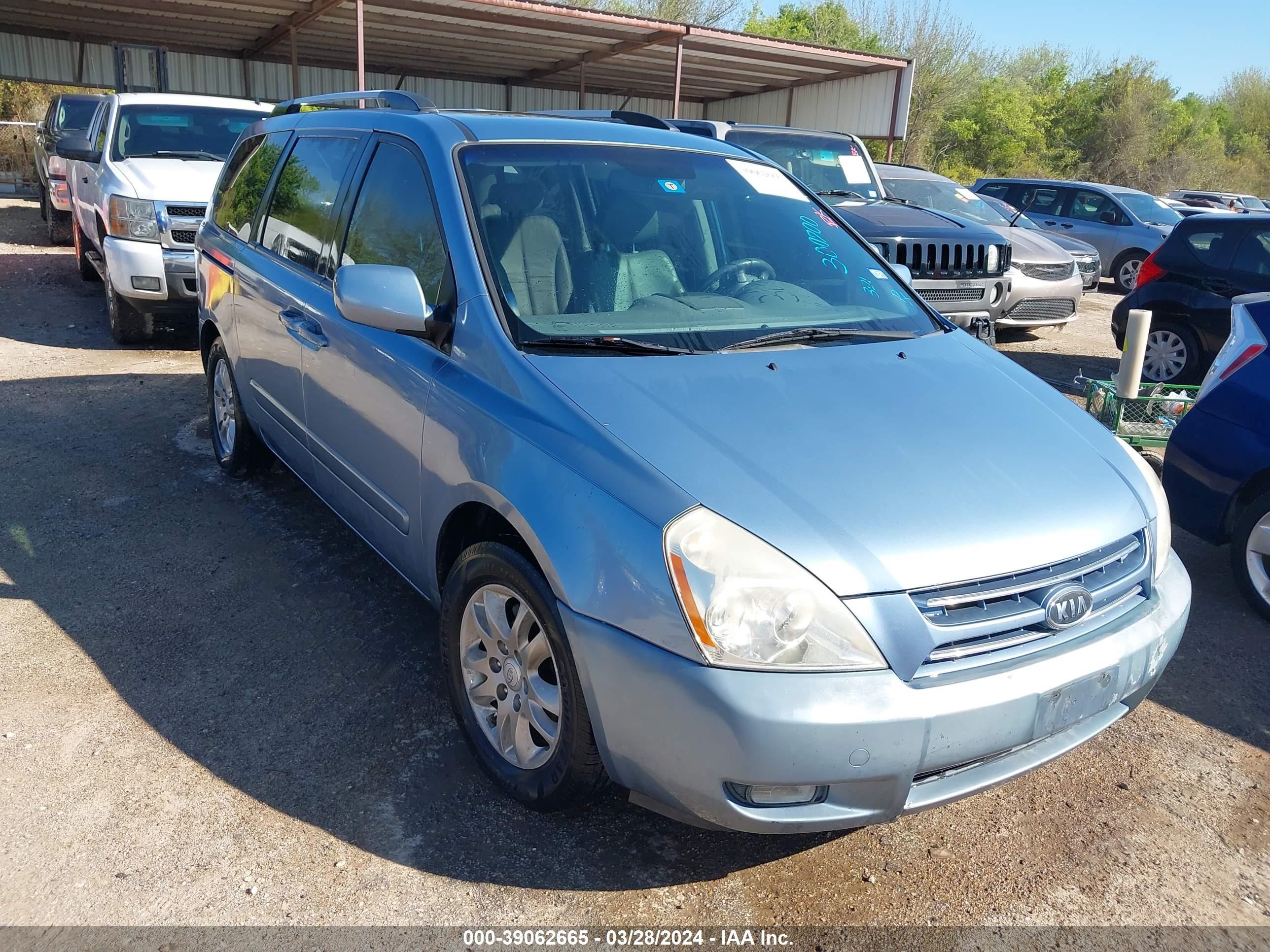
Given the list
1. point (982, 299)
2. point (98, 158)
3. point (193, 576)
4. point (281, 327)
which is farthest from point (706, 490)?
point (98, 158)

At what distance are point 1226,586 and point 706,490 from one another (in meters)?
3.44

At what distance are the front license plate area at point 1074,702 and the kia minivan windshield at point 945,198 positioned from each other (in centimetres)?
960

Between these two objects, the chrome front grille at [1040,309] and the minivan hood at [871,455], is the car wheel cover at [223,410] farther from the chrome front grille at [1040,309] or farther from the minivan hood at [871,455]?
the chrome front grille at [1040,309]

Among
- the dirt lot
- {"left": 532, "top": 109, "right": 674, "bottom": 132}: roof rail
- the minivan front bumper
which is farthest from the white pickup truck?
the minivan front bumper

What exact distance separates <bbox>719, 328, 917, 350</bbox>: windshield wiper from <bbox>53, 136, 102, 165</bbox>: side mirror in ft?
25.2

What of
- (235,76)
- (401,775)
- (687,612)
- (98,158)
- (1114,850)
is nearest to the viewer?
(687,612)

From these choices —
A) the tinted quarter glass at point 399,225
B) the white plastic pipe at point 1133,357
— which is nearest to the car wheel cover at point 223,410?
the tinted quarter glass at point 399,225

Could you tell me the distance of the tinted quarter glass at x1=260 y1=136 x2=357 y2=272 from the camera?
3.93 m

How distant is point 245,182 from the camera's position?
16.4 ft

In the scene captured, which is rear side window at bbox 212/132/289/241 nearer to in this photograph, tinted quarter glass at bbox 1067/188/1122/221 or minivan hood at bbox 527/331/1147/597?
minivan hood at bbox 527/331/1147/597

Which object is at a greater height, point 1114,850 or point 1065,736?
point 1065,736

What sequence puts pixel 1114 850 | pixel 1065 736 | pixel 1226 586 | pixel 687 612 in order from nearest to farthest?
pixel 687 612, pixel 1065 736, pixel 1114 850, pixel 1226 586

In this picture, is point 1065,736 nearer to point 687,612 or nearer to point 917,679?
point 917,679

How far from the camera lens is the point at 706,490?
7.59ft
